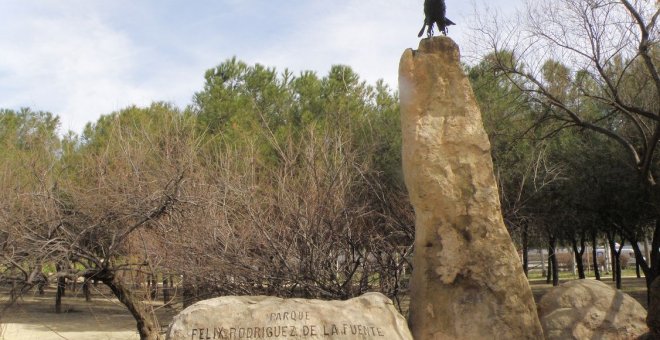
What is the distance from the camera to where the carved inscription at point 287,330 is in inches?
245

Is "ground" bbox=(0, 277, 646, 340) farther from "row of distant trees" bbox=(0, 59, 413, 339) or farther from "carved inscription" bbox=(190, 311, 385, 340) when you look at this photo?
"carved inscription" bbox=(190, 311, 385, 340)

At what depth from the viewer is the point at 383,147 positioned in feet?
59.1

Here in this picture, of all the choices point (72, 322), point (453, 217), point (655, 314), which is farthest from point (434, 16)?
point (72, 322)

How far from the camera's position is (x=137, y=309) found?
1083 centimetres

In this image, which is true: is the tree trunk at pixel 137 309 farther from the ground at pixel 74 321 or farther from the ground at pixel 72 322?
the ground at pixel 72 322

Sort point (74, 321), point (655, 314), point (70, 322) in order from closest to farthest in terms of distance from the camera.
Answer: point (655, 314) < point (70, 322) < point (74, 321)

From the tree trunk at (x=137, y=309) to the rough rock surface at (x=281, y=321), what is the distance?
465cm

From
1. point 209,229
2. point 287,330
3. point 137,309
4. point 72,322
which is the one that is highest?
point 209,229

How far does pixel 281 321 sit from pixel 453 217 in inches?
80.6

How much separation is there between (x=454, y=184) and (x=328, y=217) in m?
3.37

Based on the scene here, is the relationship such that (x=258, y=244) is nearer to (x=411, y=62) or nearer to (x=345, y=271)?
(x=345, y=271)

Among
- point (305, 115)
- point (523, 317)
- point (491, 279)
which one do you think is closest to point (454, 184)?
point (491, 279)

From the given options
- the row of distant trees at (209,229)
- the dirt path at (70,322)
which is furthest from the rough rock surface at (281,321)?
the dirt path at (70,322)

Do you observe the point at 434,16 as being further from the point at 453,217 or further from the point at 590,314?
the point at 590,314
